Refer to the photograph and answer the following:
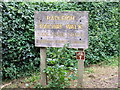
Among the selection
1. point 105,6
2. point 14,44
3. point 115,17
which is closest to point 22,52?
point 14,44

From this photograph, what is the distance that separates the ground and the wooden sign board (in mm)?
1068

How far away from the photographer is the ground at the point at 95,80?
4.00 m

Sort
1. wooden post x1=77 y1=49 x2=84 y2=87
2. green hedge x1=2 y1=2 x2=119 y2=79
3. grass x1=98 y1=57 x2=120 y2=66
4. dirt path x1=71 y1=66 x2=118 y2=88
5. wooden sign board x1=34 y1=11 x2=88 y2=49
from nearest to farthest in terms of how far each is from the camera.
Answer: wooden sign board x1=34 y1=11 x2=88 y2=49 < wooden post x1=77 y1=49 x2=84 y2=87 < dirt path x1=71 y1=66 x2=118 y2=88 < green hedge x1=2 y1=2 x2=119 y2=79 < grass x1=98 y1=57 x2=120 y2=66

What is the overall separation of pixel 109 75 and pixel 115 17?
2.75 metres

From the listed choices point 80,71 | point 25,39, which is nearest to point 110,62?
point 80,71

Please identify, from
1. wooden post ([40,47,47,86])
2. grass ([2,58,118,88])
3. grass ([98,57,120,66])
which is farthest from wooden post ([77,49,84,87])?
grass ([98,57,120,66])

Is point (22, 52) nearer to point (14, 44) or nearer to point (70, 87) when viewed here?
point (14, 44)

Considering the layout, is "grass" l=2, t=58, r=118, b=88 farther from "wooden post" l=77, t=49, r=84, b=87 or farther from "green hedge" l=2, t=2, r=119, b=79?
"wooden post" l=77, t=49, r=84, b=87

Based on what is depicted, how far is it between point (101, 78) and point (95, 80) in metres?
0.25

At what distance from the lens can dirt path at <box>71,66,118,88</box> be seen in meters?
3.97

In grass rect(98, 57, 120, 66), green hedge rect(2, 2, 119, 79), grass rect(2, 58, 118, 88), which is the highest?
green hedge rect(2, 2, 119, 79)

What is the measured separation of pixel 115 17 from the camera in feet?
21.3

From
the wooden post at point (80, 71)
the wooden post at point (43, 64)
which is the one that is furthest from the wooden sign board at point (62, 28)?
the wooden post at point (80, 71)

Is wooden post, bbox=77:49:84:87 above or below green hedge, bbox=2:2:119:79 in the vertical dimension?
below
